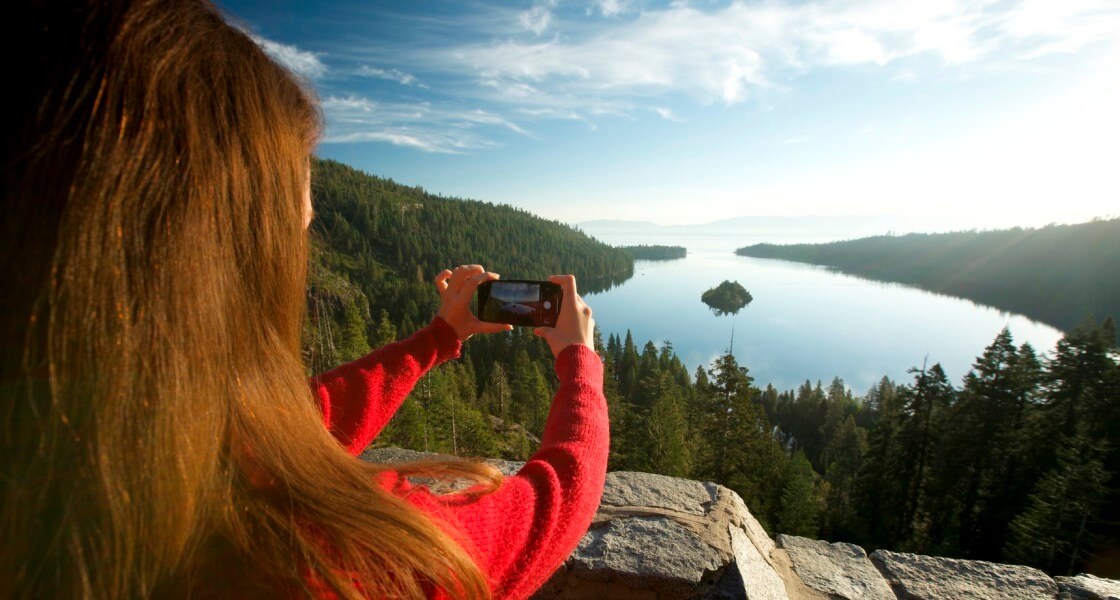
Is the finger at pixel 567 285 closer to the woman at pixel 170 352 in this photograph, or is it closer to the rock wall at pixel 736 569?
the woman at pixel 170 352

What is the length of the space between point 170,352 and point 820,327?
3785 inches

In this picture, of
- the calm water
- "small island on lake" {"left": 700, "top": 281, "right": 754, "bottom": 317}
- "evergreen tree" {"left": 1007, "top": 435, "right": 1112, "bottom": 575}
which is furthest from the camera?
"small island on lake" {"left": 700, "top": 281, "right": 754, "bottom": 317}

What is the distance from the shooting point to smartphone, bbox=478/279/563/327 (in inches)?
55.5

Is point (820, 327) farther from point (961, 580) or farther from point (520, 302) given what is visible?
point (520, 302)

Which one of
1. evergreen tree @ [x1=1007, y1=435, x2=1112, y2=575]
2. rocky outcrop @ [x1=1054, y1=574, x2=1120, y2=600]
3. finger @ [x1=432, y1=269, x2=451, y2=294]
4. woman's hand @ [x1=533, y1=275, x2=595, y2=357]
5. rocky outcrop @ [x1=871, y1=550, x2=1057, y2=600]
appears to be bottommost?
evergreen tree @ [x1=1007, y1=435, x2=1112, y2=575]

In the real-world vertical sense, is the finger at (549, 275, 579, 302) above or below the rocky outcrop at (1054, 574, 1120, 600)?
above

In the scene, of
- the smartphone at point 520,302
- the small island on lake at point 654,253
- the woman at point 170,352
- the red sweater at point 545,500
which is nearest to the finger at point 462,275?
the smartphone at point 520,302

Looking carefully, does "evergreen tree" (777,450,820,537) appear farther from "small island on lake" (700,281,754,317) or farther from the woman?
"small island on lake" (700,281,754,317)

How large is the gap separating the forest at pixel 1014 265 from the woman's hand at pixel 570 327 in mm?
96719

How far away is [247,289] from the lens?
0.64 metres

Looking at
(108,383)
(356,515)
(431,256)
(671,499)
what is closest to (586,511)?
(356,515)

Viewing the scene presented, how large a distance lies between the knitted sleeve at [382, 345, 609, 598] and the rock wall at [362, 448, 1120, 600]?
0.98 m

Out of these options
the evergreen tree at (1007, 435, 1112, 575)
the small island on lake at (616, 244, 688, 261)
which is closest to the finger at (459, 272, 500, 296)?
the evergreen tree at (1007, 435, 1112, 575)

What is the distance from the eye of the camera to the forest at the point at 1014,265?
268ft
